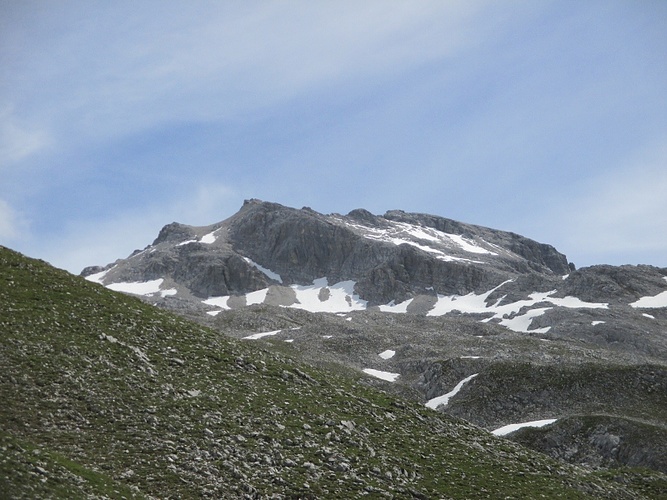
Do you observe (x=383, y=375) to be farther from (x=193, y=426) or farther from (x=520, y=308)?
(x=520, y=308)

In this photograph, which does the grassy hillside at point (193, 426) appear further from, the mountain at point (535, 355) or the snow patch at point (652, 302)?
the snow patch at point (652, 302)

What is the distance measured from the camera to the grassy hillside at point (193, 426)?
23297mm

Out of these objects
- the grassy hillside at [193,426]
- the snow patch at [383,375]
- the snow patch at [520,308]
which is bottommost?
the snow patch at [383,375]

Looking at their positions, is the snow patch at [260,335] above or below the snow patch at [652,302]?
below

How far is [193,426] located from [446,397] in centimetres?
5738

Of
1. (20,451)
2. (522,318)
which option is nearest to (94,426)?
(20,451)

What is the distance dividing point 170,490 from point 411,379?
76.2 meters

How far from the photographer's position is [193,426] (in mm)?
27766

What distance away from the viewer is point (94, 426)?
25.4m

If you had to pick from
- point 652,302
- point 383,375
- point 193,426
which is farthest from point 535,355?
point 652,302

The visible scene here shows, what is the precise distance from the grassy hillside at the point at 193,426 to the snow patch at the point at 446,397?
3979 cm

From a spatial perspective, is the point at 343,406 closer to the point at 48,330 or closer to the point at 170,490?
the point at 170,490

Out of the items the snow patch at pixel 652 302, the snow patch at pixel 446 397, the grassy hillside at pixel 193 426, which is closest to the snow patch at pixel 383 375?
the snow patch at pixel 446 397

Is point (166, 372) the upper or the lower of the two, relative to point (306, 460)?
upper
